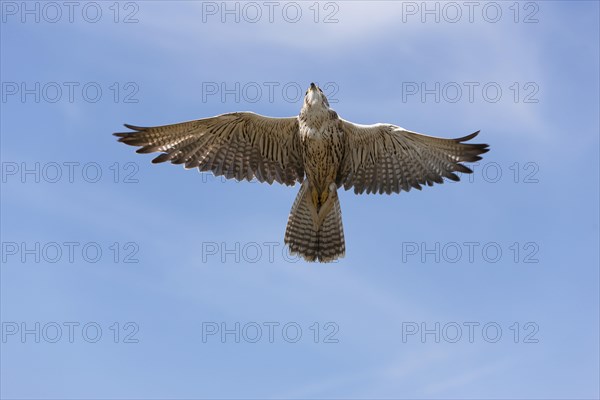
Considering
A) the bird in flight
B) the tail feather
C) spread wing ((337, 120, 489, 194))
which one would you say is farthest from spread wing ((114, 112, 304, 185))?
spread wing ((337, 120, 489, 194))

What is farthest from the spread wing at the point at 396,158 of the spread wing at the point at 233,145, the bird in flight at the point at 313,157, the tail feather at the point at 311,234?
the spread wing at the point at 233,145

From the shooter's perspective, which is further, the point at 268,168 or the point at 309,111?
the point at 268,168

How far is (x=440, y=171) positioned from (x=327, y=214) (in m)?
1.69

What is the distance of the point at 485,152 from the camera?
41.3 feet

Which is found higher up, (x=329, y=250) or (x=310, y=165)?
(x=310, y=165)

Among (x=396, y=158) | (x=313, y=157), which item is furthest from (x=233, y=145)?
(x=396, y=158)

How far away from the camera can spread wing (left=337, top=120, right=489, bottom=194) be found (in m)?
12.5

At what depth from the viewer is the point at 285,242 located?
42.1ft

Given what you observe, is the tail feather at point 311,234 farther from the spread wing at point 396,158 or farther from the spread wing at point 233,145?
the spread wing at point 396,158

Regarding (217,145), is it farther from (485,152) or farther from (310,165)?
(485,152)

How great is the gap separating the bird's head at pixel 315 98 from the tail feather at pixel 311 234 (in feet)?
3.97

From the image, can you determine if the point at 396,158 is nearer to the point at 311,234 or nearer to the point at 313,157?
the point at 313,157

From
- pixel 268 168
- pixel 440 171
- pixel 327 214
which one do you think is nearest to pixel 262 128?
pixel 268 168

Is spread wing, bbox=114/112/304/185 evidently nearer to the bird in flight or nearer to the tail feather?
the bird in flight
